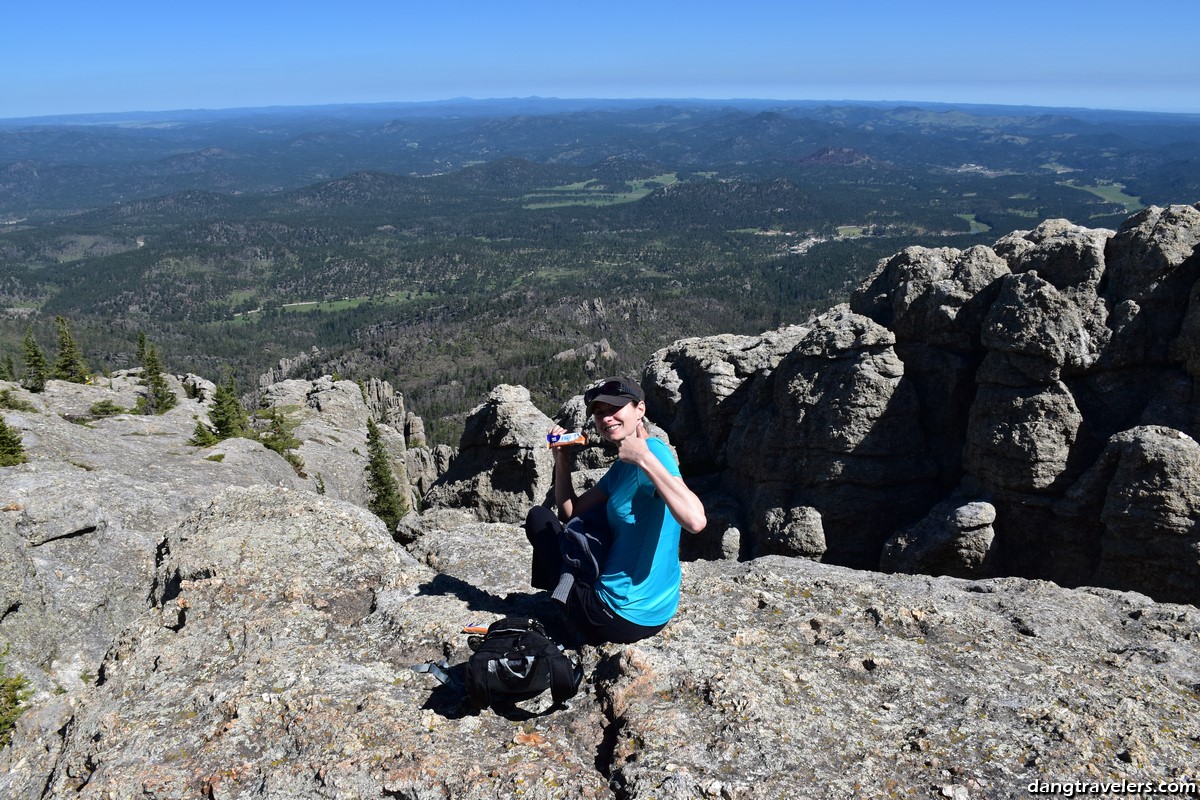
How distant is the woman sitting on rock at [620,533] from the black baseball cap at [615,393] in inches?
0.5

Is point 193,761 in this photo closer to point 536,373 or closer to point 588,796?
point 588,796

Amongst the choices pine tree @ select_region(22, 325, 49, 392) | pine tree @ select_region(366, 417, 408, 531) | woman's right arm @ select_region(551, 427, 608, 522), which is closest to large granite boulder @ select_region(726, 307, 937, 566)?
woman's right arm @ select_region(551, 427, 608, 522)

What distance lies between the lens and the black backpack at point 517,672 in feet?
27.3

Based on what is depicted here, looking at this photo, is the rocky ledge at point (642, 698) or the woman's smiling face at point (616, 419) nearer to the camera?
the rocky ledge at point (642, 698)

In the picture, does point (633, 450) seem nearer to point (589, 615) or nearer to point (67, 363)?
point (589, 615)

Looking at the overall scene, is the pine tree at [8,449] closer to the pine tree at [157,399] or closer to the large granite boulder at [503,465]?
the large granite boulder at [503,465]

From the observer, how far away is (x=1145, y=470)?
66.0 feet

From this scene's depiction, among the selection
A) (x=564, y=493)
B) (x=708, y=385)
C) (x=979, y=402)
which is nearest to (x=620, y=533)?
(x=564, y=493)

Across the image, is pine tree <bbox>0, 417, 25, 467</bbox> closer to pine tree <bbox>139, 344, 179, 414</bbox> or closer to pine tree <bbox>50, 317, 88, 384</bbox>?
pine tree <bbox>139, 344, 179, 414</bbox>

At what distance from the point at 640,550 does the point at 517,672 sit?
2.16 metres

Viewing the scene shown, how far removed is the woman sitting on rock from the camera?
8.52 meters

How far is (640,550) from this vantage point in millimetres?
9234

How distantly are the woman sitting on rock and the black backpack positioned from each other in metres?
1.06

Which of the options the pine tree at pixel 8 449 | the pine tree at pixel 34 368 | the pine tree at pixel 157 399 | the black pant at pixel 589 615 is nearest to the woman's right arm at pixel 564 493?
the black pant at pixel 589 615
